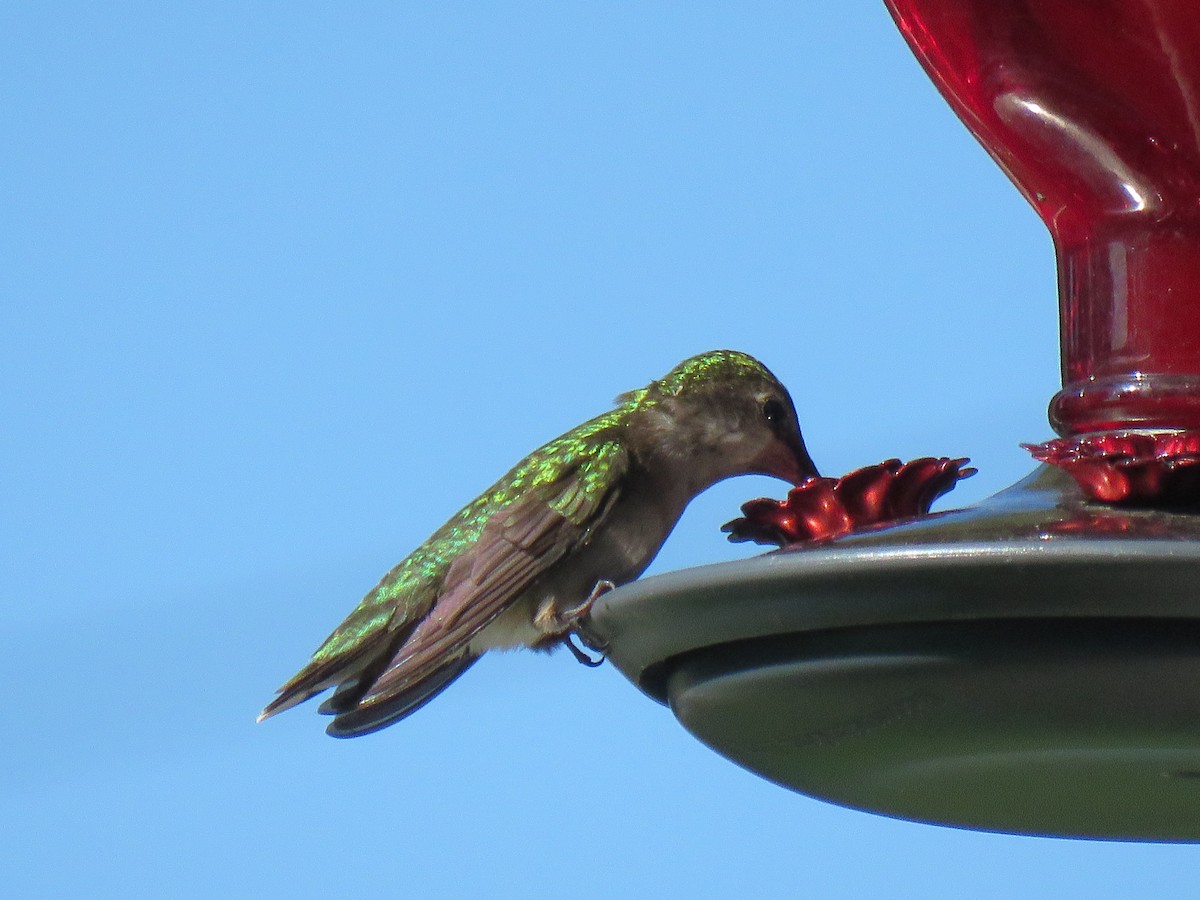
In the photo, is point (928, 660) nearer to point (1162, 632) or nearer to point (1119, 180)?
point (1162, 632)

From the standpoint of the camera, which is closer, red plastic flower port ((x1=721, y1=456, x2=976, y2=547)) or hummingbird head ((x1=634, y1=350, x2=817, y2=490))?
red plastic flower port ((x1=721, y1=456, x2=976, y2=547))

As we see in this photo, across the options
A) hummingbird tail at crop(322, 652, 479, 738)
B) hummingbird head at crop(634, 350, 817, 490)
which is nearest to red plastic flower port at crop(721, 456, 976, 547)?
hummingbird tail at crop(322, 652, 479, 738)

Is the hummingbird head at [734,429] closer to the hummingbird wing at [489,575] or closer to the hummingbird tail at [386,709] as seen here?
the hummingbird wing at [489,575]

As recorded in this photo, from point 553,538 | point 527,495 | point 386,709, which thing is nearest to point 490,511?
point 527,495

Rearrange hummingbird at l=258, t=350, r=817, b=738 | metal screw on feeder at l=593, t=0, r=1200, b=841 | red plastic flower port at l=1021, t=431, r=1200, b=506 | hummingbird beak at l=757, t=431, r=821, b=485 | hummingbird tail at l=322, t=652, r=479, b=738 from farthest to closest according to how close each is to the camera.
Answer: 1. hummingbird beak at l=757, t=431, r=821, b=485
2. hummingbird at l=258, t=350, r=817, b=738
3. hummingbird tail at l=322, t=652, r=479, b=738
4. red plastic flower port at l=1021, t=431, r=1200, b=506
5. metal screw on feeder at l=593, t=0, r=1200, b=841

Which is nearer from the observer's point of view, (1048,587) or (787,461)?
(1048,587)

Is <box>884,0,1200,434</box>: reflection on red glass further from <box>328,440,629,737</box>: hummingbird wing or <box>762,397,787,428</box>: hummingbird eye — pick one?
<box>762,397,787,428</box>: hummingbird eye

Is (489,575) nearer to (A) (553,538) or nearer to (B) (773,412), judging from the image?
(A) (553,538)
